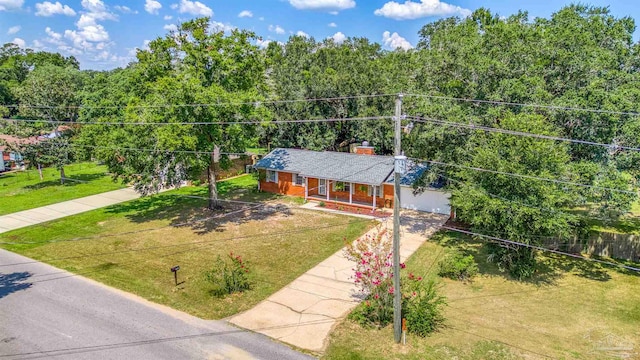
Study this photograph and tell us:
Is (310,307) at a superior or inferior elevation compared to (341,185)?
inferior

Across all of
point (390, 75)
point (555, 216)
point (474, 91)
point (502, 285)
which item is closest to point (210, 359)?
point (502, 285)

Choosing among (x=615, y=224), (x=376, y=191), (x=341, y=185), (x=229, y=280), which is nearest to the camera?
(x=229, y=280)

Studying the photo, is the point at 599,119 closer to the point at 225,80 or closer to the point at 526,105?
the point at 526,105

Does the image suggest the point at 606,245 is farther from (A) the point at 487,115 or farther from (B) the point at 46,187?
(B) the point at 46,187

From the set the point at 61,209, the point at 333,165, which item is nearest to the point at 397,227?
the point at 333,165

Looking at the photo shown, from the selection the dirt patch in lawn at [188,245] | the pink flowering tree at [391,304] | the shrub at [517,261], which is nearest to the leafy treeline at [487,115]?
the shrub at [517,261]

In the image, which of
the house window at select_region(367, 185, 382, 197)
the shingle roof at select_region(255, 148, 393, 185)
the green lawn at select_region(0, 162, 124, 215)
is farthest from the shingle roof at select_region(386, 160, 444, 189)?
the green lawn at select_region(0, 162, 124, 215)

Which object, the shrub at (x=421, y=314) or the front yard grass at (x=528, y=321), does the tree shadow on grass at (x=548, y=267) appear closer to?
the front yard grass at (x=528, y=321)
